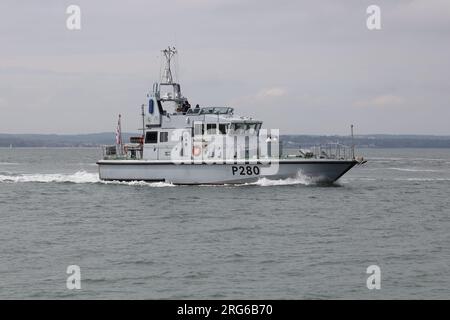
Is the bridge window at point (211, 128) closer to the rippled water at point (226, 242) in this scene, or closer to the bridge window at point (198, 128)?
the bridge window at point (198, 128)

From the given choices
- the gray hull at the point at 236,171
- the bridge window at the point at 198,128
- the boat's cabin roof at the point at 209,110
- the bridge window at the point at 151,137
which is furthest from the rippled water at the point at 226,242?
the boat's cabin roof at the point at 209,110

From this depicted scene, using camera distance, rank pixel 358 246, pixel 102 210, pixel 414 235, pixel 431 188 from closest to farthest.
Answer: pixel 358 246 → pixel 414 235 → pixel 102 210 → pixel 431 188

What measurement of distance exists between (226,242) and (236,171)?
57.2ft

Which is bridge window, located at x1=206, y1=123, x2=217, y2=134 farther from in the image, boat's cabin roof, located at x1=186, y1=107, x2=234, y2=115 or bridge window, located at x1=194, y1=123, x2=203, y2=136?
boat's cabin roof, located at x1=186, y1=107, x2=234, y2=115

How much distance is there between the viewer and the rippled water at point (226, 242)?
20.6 m

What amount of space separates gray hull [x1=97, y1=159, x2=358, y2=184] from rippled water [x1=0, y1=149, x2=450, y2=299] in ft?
1.74

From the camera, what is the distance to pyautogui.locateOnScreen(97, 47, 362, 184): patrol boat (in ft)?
145

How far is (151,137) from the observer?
4650 centimetres

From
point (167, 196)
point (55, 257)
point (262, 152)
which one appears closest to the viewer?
point (55, 257)

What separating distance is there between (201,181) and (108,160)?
6946 mm

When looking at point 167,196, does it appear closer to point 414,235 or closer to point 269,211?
point 269,211
